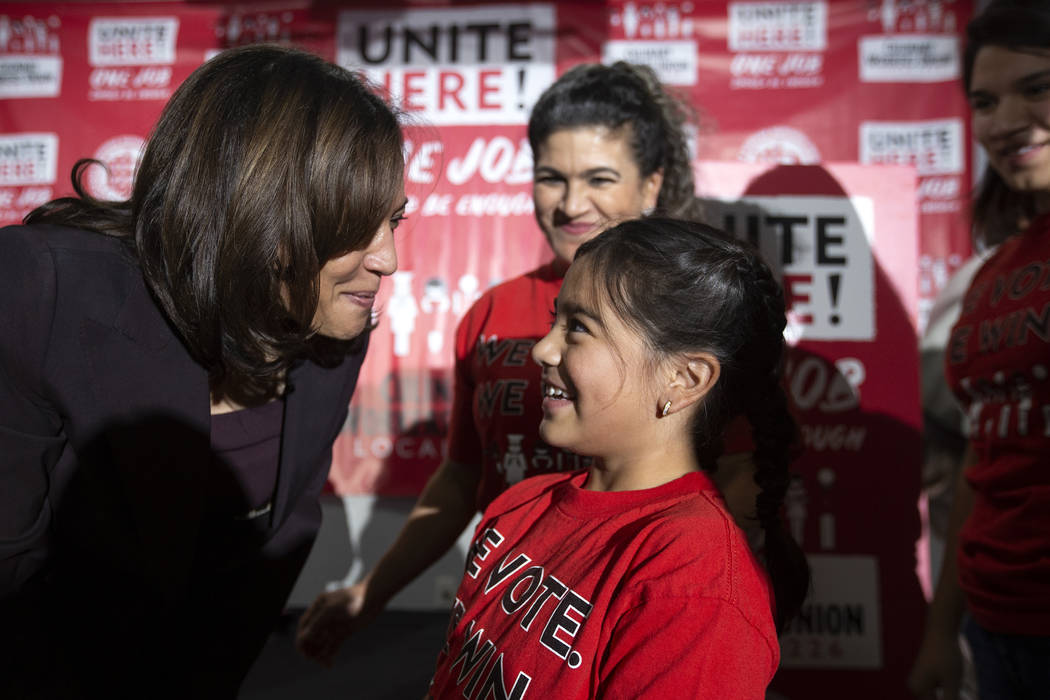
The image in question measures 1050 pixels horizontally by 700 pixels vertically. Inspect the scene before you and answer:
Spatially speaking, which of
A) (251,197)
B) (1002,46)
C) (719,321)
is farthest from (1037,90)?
(251,197)

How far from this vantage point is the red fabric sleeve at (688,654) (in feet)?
2.54

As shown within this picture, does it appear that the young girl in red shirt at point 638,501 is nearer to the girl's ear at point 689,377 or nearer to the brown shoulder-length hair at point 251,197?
the girl's ear at point 689,377

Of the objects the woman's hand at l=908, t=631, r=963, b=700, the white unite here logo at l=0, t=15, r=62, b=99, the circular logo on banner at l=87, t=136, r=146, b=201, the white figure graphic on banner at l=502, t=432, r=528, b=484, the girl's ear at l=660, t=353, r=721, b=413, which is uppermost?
the white unite here logo at l=0, t=15, r=62, b=99

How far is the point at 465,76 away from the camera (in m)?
3.35

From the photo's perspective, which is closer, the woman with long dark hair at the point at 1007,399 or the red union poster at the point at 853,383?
the woman with long dark hair at the point at 1007,399

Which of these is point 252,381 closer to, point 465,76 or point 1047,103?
point 1047,103

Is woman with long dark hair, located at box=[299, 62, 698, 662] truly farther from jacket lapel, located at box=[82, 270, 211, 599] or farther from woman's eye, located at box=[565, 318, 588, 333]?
jacket lapel, located at box=[82, 270, 211, 599]

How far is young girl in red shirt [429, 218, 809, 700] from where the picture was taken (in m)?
0.83

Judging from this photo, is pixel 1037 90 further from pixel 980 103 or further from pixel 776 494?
pixel 776 494

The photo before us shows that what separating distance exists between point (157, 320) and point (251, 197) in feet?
0.81

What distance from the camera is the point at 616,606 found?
86cm

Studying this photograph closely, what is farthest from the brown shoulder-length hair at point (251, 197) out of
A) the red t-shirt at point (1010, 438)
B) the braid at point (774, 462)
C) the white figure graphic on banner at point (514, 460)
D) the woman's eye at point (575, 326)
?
the red t-shirt at point (1010, 438)

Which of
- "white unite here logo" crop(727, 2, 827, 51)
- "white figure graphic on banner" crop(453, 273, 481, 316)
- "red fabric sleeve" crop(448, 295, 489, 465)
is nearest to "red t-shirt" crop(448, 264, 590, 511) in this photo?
"red fabric sleeve" crop(448, 295, 489, 465)

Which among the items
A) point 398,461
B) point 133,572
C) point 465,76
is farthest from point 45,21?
point 133,572
